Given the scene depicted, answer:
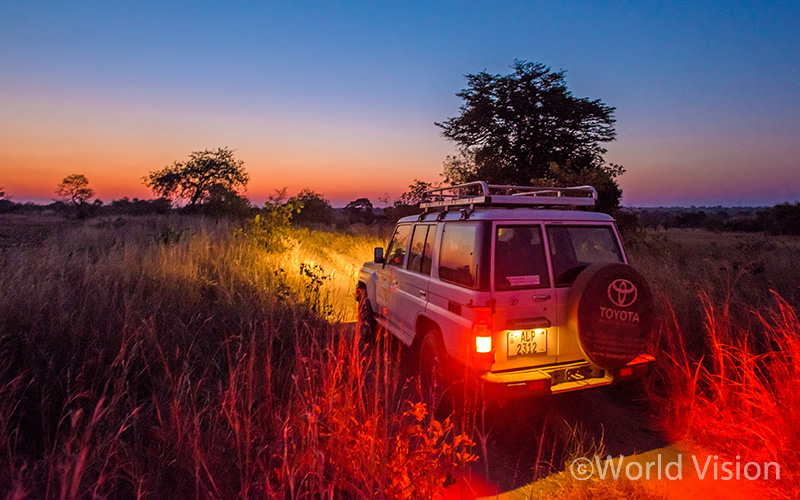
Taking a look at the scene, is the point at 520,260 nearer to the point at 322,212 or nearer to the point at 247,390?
the point at 247,390

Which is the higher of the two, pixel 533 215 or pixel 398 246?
pixel 533 215

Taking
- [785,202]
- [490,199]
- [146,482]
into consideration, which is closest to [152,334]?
[146,482]

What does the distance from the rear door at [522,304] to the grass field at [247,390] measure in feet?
2.61

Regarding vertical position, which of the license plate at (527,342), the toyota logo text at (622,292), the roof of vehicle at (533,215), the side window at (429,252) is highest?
the roof of vehicle at (533,215)

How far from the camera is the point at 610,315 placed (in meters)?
3.56

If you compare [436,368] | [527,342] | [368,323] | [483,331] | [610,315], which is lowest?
[368,323]

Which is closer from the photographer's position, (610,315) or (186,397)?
(186,397)

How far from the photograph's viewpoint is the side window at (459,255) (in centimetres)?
390

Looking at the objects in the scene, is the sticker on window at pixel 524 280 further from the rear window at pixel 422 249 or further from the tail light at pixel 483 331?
the rear window at pixel 422 249

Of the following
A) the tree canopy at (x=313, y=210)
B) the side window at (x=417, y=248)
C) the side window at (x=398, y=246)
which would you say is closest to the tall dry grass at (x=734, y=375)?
the side window at (x=417, y=248)

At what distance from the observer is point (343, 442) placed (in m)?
2.64

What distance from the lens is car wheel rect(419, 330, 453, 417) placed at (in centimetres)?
409

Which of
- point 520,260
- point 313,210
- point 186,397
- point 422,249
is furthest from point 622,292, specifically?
point 313,210

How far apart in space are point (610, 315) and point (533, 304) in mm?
603
